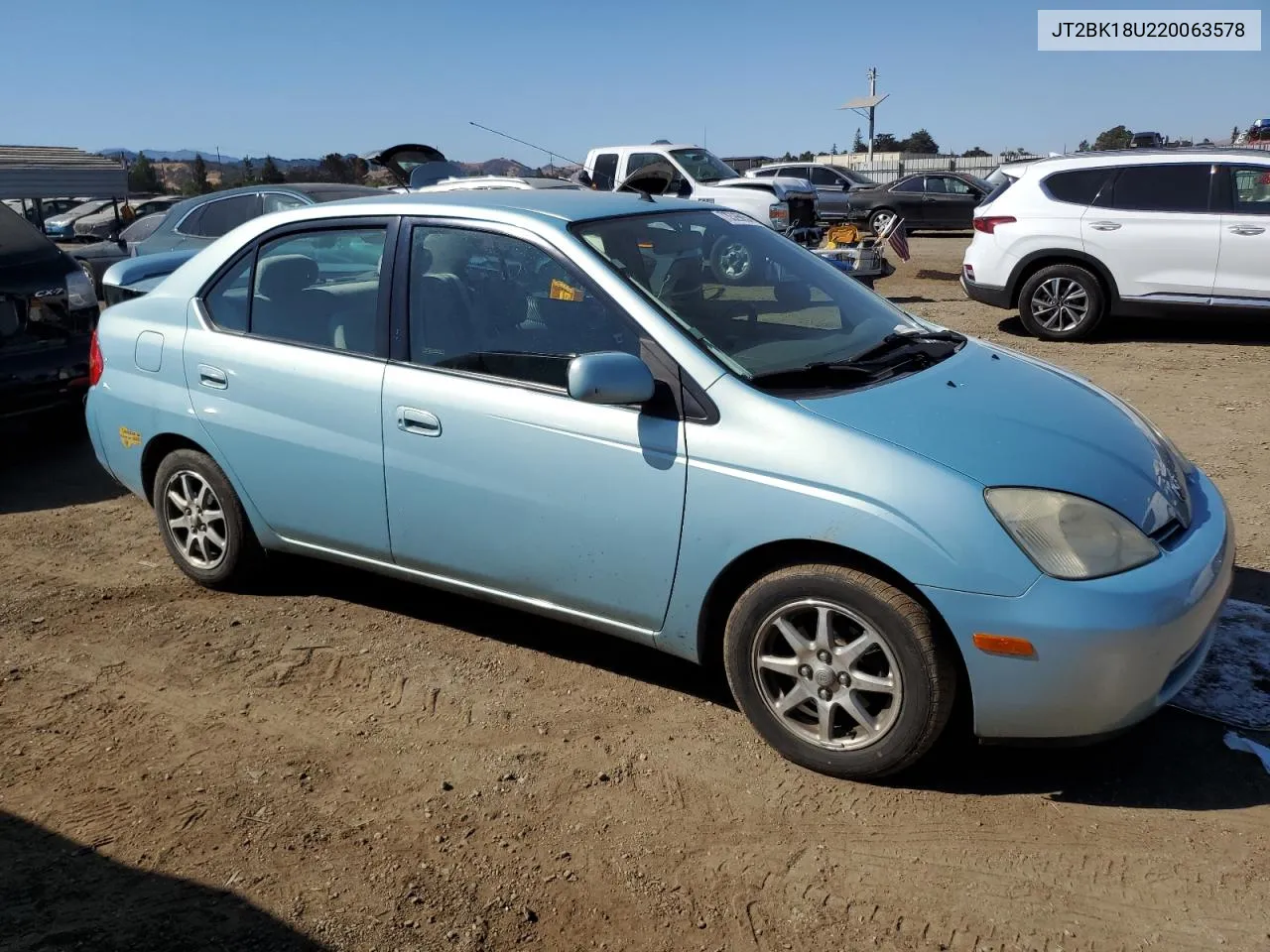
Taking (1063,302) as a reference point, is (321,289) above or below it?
above

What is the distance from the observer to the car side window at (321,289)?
163 inches

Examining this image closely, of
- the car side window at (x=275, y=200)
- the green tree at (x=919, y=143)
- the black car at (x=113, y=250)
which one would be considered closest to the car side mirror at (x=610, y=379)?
the car side window at (x=275, y=200)

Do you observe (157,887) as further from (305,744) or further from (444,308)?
(444,308)

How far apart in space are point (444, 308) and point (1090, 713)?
251 centimetres

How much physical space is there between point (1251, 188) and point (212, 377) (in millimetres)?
8964

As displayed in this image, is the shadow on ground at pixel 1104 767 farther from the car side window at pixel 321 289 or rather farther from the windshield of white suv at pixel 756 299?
the car side window at pixel 321 289

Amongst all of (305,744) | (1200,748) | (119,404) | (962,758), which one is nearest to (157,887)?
(305,744)

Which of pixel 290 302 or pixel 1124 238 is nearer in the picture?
pixel 290 302

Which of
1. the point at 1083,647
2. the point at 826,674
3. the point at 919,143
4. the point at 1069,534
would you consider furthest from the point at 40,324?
the point at 919,143

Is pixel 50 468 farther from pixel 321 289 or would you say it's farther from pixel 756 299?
pixel 756 299

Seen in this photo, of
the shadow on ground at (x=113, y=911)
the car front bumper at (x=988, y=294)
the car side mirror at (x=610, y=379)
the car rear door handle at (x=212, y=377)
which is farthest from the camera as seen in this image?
the car front bumper at (x=988, y=294)

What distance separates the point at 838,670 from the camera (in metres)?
3.20

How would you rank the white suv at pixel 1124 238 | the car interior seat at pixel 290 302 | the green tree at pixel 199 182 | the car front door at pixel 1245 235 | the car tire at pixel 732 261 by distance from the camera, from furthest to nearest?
the green tree at pixel 199 182 → the white suv at pixel 1124 238 → the car front door at pixel 1245 235 → the car interior seat at pixel 290 302 → the car tire at pixel 732 261

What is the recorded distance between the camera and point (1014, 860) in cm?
294
